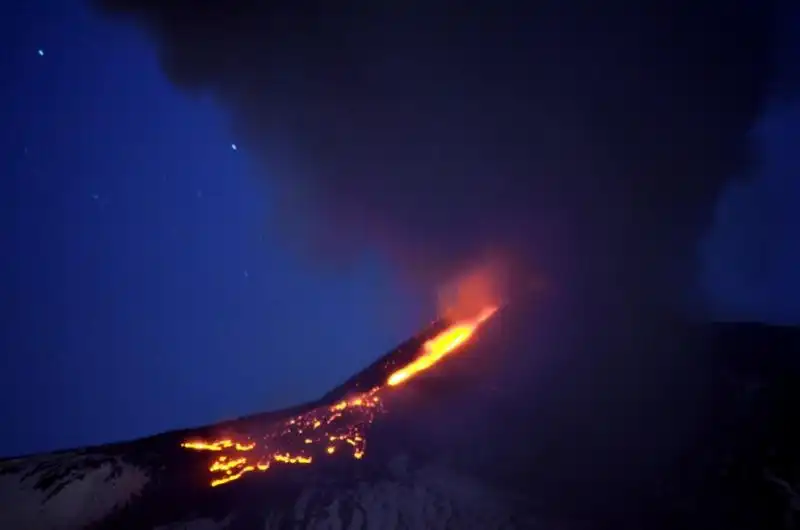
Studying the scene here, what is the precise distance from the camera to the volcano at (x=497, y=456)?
29.3 feet

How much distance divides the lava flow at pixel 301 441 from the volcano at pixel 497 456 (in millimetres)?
40

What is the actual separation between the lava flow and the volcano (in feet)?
0.13

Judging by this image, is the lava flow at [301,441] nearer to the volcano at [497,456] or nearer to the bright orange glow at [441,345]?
the volcano at [497,456]

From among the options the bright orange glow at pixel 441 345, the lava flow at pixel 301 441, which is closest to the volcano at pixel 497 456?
the lava flow at pixel 301 441

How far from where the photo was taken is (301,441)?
11.3 m

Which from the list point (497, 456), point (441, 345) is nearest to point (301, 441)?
point (497, 456)

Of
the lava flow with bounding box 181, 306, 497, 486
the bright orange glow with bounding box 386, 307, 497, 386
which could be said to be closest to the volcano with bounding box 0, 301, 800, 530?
the lava flow with bounding box 181, 306, 497, 486

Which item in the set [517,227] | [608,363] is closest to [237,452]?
[608,363]

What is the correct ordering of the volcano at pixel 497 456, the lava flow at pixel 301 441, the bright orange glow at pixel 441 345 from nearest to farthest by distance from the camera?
the volcano at pixel 497 456 < the lava flow at pixel 301 441 < the bright orange glow at pixel 441 345

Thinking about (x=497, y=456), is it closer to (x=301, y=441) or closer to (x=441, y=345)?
(x=301, y=441)

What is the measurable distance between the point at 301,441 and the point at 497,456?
3.62 m

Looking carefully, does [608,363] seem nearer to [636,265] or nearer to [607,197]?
[636,265]

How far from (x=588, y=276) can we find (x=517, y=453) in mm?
8583

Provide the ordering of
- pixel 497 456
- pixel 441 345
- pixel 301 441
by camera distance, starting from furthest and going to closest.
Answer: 1. pixel 441 345
2. pixel 301 441
3. pixel 497 456
